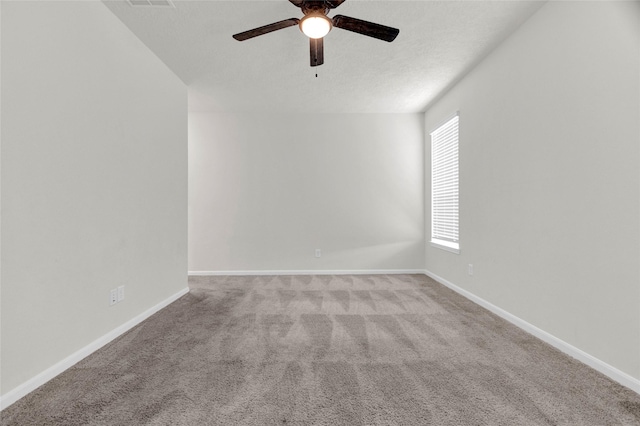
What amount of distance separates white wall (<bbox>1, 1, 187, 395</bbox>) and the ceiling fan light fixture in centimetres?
165

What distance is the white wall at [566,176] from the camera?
183cm

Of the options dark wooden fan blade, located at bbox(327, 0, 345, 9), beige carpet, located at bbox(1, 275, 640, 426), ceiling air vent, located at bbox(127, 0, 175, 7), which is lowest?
beige carpet, located at bbox(1, 275, 640, 426)

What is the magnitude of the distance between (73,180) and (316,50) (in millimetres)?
2052

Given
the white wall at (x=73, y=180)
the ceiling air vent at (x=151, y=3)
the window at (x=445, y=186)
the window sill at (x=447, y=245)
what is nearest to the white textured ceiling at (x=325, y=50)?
the ceiling air vent at (x=151, y=3)

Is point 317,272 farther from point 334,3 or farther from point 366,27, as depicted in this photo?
point 334,3

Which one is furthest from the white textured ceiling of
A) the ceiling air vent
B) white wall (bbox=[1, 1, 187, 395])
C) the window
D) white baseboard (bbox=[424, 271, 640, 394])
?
white baseboard (bbox=[424, 271, 640, 394])

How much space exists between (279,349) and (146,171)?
217 cm

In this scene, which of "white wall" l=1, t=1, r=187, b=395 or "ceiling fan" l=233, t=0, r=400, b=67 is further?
"ceiling fan" l=233, t=0, r=400, b=67

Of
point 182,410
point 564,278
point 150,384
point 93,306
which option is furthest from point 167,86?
point 564,278

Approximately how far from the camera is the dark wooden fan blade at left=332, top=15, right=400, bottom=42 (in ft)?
7.11

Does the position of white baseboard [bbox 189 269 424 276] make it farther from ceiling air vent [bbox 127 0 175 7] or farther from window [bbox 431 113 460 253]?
ceiling air vent [bbox 127 0 175 7]

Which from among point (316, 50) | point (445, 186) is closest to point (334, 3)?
point (316, 50)

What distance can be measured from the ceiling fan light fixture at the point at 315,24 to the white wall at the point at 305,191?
2.90 metres

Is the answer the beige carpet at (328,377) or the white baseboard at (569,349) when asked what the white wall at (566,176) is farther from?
the beige carpet at (328,377)
